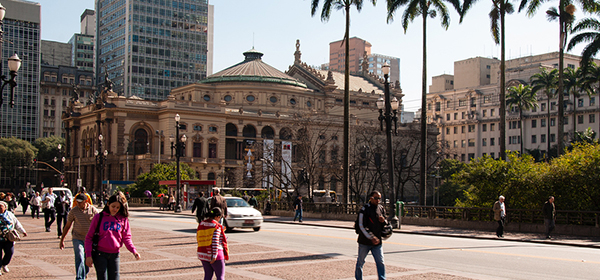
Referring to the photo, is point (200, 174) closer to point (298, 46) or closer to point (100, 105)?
point (100, 105)

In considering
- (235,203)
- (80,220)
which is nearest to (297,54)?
(235,203)

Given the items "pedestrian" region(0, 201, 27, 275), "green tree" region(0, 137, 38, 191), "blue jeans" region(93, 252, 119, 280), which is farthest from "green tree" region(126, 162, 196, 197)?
"blue jeans" region(93, 252, 119, 280)

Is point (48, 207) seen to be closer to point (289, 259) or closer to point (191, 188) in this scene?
point (289, 259)

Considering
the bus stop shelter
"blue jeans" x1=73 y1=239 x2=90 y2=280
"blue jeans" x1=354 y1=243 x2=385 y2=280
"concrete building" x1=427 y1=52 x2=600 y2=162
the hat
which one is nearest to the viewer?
"blue jeans" x1=73 y1=239 x2=90 y2=280

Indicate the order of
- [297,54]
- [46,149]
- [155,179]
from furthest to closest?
1. [297,54]
2. [46,149]
3. [155,179]

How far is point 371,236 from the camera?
34.8ft

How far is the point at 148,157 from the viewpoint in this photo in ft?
278

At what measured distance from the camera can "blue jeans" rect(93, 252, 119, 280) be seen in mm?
8984

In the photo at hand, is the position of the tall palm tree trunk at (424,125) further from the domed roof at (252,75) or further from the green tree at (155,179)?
the domed roof at (252,75)

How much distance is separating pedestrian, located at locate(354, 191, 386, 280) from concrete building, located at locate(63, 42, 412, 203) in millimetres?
61956

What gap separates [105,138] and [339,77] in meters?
57.5

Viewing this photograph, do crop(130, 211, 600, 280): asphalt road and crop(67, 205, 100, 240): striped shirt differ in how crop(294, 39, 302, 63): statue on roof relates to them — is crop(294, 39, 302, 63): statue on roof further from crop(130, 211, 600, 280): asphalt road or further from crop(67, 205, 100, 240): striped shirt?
crop(67, 205, 100, 240): striped shirt

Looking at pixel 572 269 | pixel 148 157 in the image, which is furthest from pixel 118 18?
pixel 572 269

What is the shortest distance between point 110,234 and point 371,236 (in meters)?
4.49
